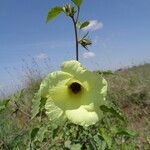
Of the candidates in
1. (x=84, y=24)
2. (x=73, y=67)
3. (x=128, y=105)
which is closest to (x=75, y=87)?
(x=73, y=67)

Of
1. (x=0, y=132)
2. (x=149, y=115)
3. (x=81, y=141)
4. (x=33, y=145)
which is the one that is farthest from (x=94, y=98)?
(x=149, y=115)

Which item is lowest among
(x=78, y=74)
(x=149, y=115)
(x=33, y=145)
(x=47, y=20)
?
(x=149, y=115)

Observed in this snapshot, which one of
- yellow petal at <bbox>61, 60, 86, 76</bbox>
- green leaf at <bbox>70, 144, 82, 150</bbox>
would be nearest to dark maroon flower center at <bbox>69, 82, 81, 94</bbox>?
yellow petal at <bbox>61, 60, 86, 76</bbox>

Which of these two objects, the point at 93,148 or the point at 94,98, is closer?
the point at 94,98

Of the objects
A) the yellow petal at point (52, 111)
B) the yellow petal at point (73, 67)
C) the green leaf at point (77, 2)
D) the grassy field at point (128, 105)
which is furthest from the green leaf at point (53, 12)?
the grassy field at point (128, 105)

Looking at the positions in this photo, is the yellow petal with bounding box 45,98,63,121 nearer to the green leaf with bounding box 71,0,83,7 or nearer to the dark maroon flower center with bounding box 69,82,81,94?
the dark maroon flower center with bounding box 69,82,81,94

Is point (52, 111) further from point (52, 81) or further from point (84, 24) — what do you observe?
point (84, 24)

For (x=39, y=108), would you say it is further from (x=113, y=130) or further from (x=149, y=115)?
(x=149, y=115)
